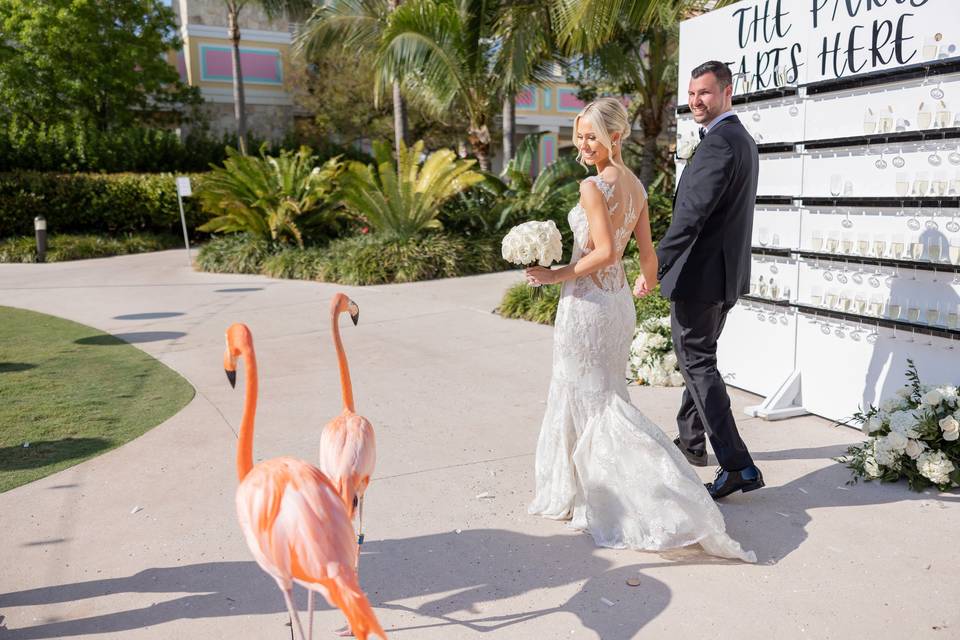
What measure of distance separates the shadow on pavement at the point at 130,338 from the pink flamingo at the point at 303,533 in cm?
679

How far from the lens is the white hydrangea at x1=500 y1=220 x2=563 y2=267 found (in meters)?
3.57

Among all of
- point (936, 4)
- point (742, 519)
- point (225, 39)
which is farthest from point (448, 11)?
point (225, 39)

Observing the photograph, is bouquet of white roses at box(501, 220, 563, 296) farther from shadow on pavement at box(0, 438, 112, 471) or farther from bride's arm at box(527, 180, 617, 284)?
shadow on pavement at box(0, 438, 112, 471)

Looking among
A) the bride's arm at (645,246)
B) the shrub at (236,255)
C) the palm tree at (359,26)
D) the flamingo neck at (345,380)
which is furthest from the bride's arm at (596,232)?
the palm tree at (359,26)

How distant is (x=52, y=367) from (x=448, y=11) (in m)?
8.86

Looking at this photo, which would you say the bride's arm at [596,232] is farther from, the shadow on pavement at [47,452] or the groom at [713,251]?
the shadow on pavement at [47,452]

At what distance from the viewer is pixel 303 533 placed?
2229mm

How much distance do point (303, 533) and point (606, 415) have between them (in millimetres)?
1781

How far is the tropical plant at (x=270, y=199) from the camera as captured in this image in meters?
14.4

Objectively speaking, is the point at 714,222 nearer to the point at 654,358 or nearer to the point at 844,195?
the point at 844,195

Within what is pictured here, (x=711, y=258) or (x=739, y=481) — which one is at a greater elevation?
(x=711, y=258)

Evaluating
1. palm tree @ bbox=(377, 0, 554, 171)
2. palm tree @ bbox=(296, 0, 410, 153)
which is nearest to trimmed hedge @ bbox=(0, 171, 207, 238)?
palm tree @ bbox=(296, 0, 410, 153)

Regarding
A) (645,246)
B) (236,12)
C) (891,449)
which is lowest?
(891,449)

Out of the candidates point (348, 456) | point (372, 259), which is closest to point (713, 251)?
point (348, 456)
